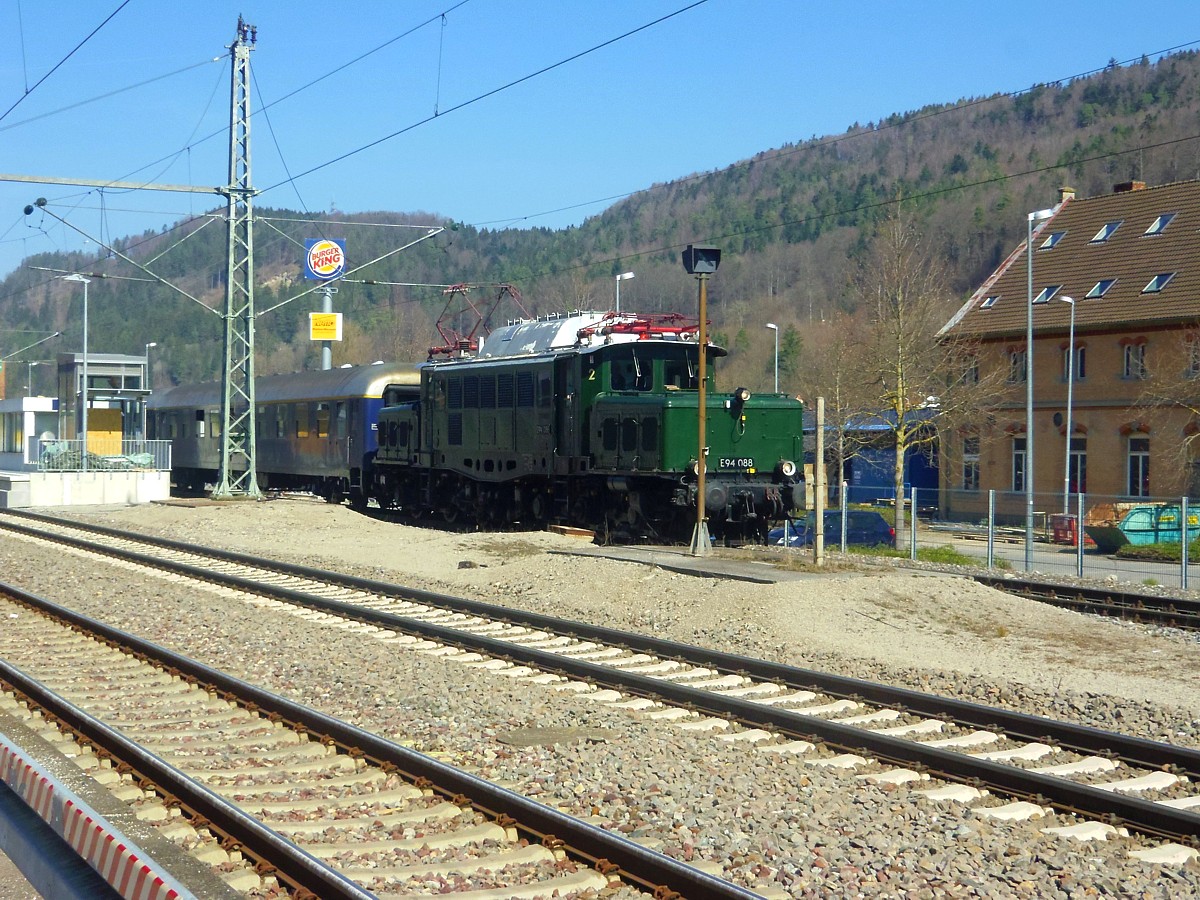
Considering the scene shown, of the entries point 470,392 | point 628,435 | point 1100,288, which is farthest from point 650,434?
point 1100,288

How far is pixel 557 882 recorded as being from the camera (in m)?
5.64

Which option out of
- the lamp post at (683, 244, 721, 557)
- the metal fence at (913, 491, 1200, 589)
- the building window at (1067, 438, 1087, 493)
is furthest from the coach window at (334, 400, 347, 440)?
the building window at (1067, 438, 1087, 493)

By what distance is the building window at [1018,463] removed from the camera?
4353 centimetres

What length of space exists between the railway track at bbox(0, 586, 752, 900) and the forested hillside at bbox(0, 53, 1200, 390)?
267ft

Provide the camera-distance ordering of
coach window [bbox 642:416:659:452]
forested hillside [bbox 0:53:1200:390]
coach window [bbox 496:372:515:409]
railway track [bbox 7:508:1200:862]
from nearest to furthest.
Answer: railway track [bbox 7:508:1200:862] < coach window [bbox 642:416:659:452] < coach window [bbox 496:372:515:409] < forested hillside [bbox 0:53:1200:390]

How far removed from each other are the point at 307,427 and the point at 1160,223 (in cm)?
3066

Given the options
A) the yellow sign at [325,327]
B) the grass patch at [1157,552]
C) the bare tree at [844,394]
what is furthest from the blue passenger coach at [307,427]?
the grass patch at [1157,552]

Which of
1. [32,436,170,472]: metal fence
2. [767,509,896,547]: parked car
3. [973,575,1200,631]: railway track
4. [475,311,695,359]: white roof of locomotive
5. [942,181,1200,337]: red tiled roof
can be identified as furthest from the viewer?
[942,181,1200,337]: red tiled roof

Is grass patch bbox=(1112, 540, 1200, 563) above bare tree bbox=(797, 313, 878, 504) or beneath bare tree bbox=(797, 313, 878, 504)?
beneath

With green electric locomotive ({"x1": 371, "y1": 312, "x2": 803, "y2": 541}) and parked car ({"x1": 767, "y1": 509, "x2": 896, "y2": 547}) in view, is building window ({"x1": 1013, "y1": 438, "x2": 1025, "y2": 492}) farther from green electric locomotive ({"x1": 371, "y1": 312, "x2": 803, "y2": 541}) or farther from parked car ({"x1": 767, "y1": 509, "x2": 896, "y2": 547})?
green electric locomotive ({"x1": 371, "y1": 312, "x2": 803, "y2": 541})

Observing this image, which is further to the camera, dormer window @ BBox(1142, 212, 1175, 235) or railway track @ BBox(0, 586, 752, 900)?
dormer window @ BBox(1142, 212, 1175, 235)

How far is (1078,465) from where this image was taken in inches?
1674

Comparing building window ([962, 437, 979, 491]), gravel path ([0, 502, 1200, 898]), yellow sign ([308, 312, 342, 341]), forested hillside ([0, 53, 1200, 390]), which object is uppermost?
forested hillside ([0, 53, 1200, 390])

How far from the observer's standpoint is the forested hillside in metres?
111
